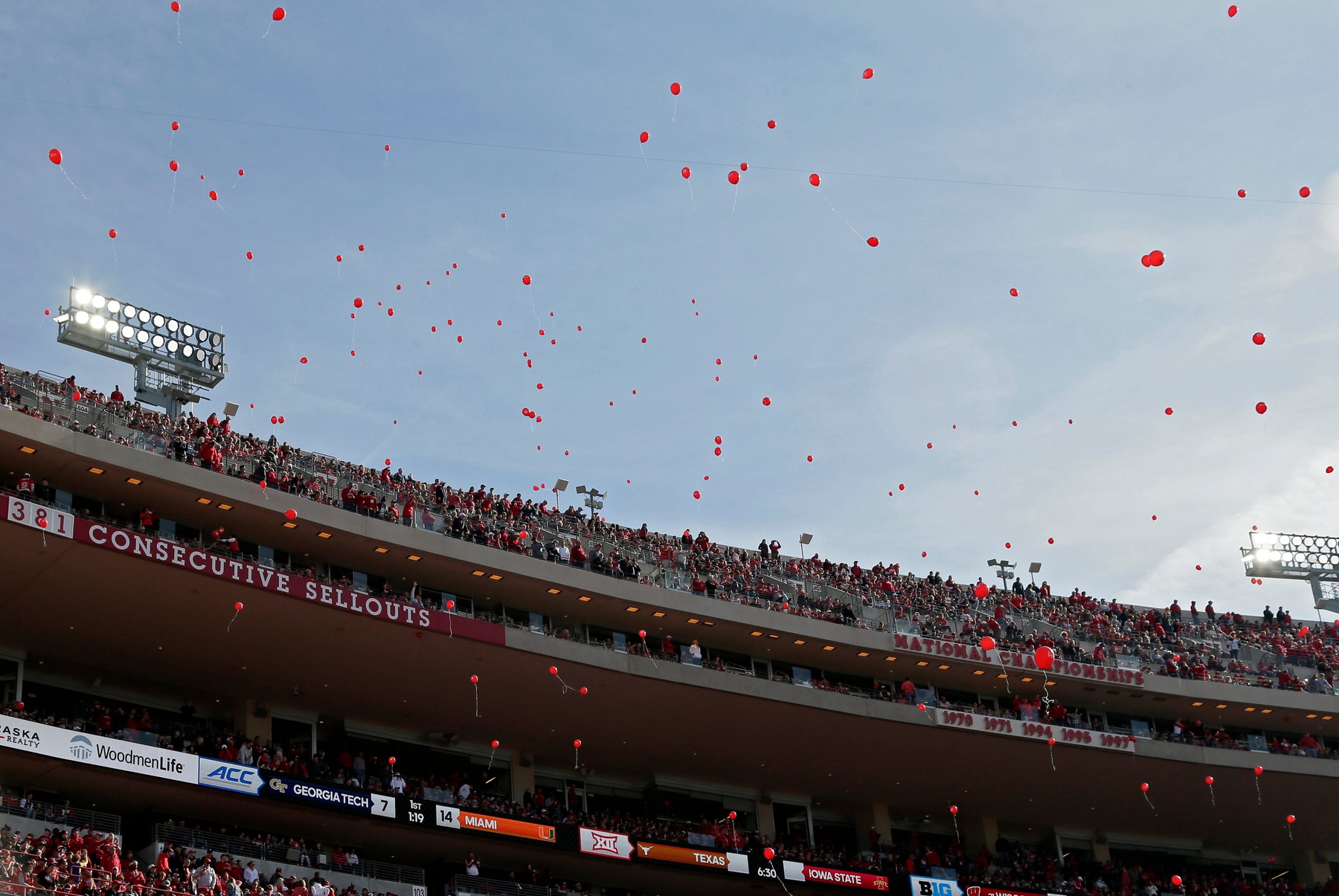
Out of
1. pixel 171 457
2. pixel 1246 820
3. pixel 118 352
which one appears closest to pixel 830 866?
pixel 1246 820

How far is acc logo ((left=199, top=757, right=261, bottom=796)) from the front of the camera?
2842 centimetres

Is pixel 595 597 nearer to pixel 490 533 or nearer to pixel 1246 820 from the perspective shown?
pixel 490 533

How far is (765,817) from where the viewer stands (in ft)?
133

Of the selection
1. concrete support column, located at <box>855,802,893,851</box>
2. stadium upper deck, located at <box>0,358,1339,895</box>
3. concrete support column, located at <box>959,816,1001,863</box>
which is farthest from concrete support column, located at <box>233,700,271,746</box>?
concrete support column, located at <box>959,816,1001,863</box>

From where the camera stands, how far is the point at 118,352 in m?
36.9

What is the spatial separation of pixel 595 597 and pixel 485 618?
4.15 meters

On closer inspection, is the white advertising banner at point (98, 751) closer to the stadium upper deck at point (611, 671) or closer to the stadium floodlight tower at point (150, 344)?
the stadium upper deck at point (611, 671)

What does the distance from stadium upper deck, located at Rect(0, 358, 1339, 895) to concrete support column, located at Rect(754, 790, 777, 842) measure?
1.9 inches

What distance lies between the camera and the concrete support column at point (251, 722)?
33.1 metres

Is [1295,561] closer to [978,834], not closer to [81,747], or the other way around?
[978,834]

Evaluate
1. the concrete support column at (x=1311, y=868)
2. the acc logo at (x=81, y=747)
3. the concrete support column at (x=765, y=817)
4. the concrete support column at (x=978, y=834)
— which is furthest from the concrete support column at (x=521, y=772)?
the concrete support column at (x=1311, y=868)

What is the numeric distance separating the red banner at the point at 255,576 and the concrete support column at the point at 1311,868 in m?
29.9

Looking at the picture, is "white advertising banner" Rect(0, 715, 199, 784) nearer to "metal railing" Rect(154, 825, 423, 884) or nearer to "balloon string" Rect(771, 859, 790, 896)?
"metal railing" Rect(154, 825, 423, 884)

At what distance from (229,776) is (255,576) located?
4065 mm
